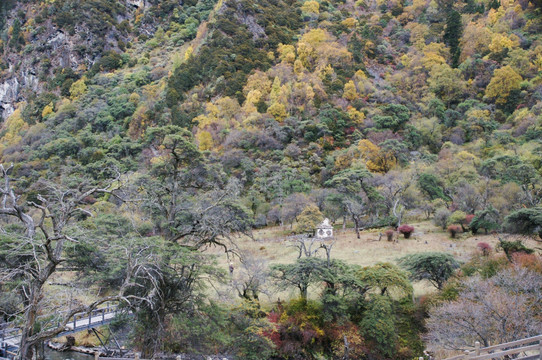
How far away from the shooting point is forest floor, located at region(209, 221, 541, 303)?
29.3 meters

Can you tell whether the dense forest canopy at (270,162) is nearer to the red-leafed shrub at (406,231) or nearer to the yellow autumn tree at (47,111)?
the red-leafed shrub at (406,231)

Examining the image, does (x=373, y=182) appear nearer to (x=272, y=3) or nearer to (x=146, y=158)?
(x=146, y=158)

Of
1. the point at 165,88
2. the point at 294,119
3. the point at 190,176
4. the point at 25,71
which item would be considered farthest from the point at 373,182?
the point at 25,71

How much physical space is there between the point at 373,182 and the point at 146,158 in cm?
3313

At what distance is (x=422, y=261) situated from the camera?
2327cm

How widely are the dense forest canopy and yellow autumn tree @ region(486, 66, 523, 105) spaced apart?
0.95ft

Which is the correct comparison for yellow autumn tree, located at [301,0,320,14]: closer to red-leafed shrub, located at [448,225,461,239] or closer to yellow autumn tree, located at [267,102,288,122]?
yellow autumn tree, located at [267,102,288,122]

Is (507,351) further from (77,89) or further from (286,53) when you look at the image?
(77,89)

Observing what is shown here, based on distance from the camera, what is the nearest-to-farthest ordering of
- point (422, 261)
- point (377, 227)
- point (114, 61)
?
1. point (422, 261)
2. point (377, 227)
3. point (114, 61)

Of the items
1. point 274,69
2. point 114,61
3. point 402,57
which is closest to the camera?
point 274,69

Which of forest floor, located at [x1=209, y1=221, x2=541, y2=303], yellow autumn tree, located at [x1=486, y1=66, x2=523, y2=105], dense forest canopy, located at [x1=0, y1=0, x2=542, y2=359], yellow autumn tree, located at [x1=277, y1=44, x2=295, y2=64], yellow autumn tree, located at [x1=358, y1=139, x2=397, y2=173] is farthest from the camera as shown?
yellow autumn tree, located at [x1=277, y1=44, x2=295, y2=64]

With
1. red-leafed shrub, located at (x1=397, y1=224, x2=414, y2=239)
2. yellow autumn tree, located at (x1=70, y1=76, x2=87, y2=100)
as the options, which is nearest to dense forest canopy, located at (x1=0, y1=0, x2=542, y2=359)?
yellow autumn tree, located at (x1=70, y1=76, x2=87, y2=100)

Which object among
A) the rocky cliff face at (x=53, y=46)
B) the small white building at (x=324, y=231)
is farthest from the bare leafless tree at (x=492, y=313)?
the rocky cliff face at (x=53, y=46)

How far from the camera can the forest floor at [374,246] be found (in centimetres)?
2933
